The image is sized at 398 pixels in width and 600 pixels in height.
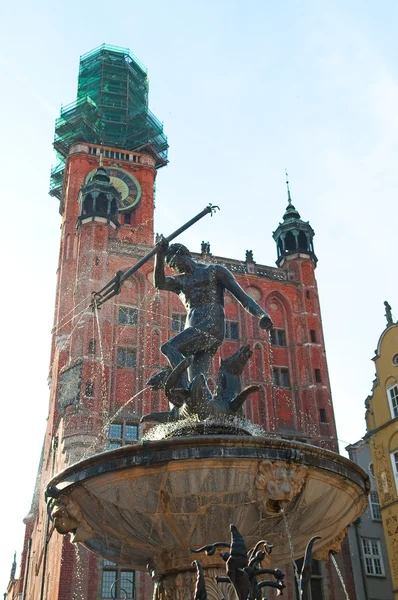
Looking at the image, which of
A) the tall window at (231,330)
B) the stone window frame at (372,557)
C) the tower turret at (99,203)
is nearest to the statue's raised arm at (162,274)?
the tall window at (231,330)

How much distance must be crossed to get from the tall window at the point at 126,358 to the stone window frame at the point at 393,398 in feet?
33.7

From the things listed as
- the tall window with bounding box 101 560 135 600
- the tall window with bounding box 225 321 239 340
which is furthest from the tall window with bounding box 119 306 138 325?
the tall window with bounding box 101 560 135 600

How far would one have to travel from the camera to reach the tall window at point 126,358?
29.7 meters

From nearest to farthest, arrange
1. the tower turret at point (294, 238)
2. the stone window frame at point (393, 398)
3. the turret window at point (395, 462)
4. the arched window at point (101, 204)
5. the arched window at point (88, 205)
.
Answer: the turret window at point (395, 462), the stone window frame at point (393, 398), the arched window at point (88, 205), the arched window at point (101, 204), the tower turret at point (294, 238)

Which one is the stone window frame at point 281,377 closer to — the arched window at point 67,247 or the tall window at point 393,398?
the tall window at point 393,398

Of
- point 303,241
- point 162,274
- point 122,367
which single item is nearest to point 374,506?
point 122,367

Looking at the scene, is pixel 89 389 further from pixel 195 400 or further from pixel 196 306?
pixel 195 400

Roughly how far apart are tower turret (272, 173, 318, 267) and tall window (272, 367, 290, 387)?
21.1 feet

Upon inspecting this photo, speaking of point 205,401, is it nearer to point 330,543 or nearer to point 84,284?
point 330,543

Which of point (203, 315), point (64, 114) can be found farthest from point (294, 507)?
point (64, 114)

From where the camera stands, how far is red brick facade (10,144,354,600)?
2683 centimetres

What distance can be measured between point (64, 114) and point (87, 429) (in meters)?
27.0

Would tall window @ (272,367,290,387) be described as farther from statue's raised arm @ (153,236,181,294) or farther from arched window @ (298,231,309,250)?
statue's raised arm @ (153,236,181,294)

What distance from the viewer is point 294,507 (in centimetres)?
730
